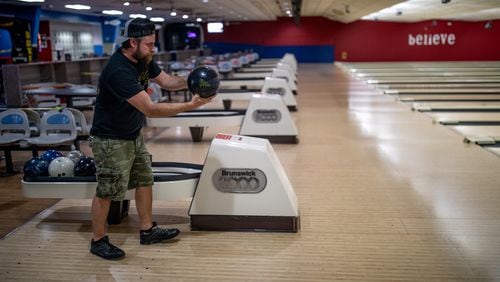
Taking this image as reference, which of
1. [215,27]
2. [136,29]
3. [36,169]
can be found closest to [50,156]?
[36,169]

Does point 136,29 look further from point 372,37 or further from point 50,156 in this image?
point 372,37

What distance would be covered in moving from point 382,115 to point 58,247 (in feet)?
20.6

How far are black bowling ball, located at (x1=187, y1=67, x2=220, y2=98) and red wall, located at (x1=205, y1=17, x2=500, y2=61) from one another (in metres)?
21.1

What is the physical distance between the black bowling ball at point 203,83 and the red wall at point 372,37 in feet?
69.1

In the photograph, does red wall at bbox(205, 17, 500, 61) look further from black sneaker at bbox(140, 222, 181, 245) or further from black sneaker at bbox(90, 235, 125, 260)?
black sneaker at bbox(90, 235, 125, 260)

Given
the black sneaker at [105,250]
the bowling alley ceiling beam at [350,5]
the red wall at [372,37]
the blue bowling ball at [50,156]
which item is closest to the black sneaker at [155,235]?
the black sneaker at [105,250]

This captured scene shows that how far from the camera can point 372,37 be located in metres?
23.1

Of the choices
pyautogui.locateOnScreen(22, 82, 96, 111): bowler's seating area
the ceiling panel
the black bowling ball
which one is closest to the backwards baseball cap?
the black bowling ball

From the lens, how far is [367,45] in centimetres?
2330

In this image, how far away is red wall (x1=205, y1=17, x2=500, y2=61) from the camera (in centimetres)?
2278

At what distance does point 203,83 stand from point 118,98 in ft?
1.55

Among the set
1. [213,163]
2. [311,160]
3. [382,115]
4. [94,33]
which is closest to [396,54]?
[94,33]

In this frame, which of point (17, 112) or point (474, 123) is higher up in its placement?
point (17, 112)

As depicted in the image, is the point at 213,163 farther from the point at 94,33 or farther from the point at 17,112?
the point at 94,33
